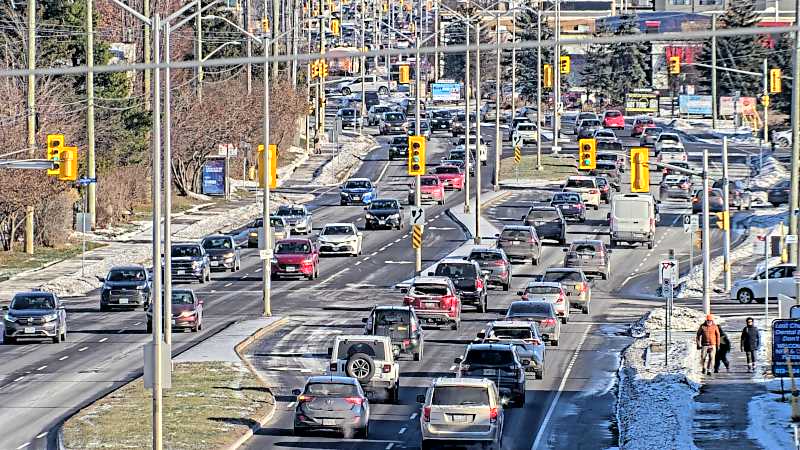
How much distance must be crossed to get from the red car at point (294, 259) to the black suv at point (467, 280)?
32.6 ft

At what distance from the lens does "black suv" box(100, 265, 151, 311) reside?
58.3m

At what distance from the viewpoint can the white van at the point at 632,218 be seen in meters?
75.3

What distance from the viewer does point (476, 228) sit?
76.2 metres

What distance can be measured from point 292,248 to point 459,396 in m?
34.6

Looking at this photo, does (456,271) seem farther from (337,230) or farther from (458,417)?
(458,417)

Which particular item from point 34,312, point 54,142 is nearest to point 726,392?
point 34,312

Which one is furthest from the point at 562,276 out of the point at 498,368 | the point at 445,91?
the point at 445,91

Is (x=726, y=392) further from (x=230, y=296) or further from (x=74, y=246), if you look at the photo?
(x=74, y=246)

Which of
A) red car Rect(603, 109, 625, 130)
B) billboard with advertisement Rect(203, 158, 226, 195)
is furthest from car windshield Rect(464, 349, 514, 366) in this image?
red car Rect(603, 109, 625, 130)

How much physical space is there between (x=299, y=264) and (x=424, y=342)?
16662mm

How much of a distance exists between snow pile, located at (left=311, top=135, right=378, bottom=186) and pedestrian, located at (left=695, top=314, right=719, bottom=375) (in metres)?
66.8

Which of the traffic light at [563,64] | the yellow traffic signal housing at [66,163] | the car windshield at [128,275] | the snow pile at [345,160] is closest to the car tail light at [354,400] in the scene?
the yellow traffic signal housing at [66,163]

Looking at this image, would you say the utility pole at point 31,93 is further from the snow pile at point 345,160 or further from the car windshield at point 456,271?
the snow pile at point 345,160

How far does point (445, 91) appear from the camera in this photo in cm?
17838
